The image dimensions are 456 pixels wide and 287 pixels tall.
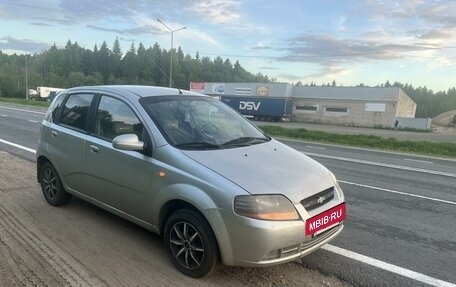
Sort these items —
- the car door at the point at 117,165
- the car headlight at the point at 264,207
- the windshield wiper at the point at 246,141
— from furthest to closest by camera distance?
the windshield wiper at the point at 246,141 < the car door at the point at 117,165 < the car headlight at the point at 264,207

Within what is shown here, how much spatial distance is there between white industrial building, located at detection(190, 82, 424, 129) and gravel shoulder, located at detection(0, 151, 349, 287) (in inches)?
2065

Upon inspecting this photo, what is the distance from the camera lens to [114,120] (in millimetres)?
4641

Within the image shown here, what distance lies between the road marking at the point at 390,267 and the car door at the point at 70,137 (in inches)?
124

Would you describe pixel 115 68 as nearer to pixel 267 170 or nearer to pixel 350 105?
pixel 350 105

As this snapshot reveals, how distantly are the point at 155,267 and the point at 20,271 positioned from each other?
3.97 ft

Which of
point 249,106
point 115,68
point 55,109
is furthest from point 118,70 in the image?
point 55,109

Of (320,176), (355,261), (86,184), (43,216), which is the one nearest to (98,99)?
(86,184)

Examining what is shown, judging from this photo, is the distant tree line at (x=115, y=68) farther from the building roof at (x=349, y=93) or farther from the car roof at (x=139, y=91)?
the car roof at (x=139, y=91)

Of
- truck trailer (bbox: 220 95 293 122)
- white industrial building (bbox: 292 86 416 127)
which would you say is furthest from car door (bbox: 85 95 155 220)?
white industrial building (bbox: 292 86 416 127)

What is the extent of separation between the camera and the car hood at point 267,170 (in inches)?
138

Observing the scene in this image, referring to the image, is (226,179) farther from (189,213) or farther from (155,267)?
(155,267)

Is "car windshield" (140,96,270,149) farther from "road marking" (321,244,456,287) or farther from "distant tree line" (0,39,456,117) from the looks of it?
"distant tree line" (0,39,456,117)

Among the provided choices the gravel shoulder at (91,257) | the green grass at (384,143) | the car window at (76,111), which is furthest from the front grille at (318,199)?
the green grass at (384,143)

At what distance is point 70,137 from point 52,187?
0.97 metres
